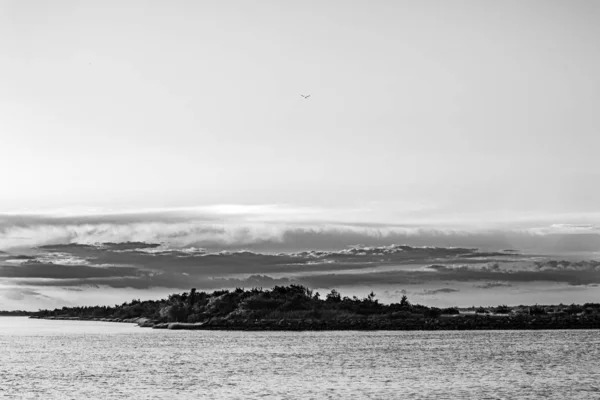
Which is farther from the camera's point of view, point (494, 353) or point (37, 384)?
point (494, 353)

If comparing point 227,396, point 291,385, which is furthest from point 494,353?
point 227,396

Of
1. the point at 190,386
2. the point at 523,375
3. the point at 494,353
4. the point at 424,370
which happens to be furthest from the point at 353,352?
the point at 190,386

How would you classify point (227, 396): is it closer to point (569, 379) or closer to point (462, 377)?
point (462, 377)

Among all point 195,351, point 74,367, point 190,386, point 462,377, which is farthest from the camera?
point 195,351

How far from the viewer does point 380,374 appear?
275 feet

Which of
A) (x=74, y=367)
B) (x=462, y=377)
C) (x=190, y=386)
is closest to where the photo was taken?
(x=190, y=386)

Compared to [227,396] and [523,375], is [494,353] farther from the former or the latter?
[227,396]

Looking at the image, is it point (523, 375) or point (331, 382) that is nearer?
point (331, 382)

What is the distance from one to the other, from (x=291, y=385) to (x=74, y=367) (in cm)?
3324

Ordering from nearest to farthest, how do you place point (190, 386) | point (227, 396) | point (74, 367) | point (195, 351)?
point (227, 396)
point (190, 386)
point (74, 367)
point (195, 351)

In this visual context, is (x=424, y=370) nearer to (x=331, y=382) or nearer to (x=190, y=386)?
(x=331, y=382)

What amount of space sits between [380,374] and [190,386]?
1988 cm

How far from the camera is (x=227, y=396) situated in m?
65.8

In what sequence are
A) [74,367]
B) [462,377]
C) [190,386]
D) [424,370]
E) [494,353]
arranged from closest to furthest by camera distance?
[190,386] → [462,377] → [424,370] → [74,367] → [494,353]
